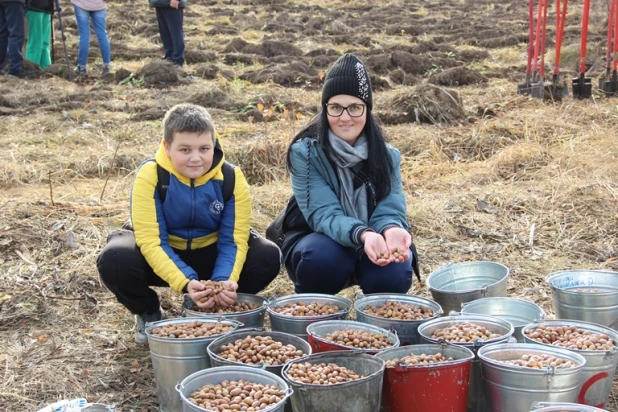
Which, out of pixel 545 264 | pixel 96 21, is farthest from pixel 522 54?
pixel 545 264

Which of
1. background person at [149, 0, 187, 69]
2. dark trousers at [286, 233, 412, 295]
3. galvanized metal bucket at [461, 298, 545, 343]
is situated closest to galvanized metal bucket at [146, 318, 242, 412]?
dark trousers at [286, 233, 412, 295]

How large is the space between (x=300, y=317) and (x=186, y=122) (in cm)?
96

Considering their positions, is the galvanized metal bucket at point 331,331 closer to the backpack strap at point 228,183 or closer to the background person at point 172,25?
the backpack strap at point 228,183

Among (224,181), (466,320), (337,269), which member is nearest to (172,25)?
(224,181)

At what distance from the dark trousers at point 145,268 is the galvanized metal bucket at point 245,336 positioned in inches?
27.5

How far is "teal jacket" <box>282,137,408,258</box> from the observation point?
11.2ft

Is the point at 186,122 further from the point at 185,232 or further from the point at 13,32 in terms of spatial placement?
the point at 13,32

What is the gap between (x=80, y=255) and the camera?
4.43 m

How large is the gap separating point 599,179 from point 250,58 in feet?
26.3

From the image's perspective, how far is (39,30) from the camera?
35.7 ft

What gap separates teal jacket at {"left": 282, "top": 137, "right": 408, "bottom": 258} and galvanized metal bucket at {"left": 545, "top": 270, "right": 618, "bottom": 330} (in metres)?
0.75

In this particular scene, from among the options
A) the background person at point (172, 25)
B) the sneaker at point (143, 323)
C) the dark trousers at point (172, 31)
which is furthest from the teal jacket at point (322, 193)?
the dark trousers at point (172, 31)

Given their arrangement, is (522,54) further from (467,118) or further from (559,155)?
(559,155)

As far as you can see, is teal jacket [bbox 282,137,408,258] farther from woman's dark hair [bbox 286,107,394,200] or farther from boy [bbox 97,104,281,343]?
boy [bbox 97,104,281,343]
